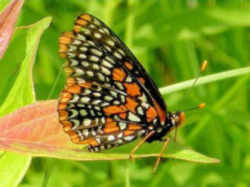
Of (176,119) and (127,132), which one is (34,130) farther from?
(176,119)

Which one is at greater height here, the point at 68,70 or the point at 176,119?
the point at 68,70

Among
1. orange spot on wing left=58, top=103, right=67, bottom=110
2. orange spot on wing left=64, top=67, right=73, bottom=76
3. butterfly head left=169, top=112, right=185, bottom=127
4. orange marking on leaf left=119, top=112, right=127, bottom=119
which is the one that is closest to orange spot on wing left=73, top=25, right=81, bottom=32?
orange spot on wing left=64, top=67, right=73, bottom=76

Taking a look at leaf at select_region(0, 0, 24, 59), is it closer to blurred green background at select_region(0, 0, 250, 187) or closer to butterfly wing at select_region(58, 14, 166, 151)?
butterfly wing at select_region(58, 14, 166, 151)

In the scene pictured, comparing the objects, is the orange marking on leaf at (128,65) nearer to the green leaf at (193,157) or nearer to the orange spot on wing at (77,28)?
the orange spot on wing at (77,28)

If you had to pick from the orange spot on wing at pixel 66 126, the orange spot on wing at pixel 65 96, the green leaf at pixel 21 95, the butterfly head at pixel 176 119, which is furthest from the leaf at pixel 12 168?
the butterfly head at pixel 176 119

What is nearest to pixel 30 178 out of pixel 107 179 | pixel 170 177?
pixel 107 179

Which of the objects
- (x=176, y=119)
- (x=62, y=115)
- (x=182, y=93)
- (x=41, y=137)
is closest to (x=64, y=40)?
(x=62, y=115)
